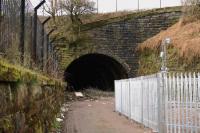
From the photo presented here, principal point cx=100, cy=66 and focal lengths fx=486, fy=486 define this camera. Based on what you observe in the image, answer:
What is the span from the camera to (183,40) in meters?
32.9

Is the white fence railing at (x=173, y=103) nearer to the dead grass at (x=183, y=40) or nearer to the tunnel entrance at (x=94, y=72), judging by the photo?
the dead grass at (x=183, y=40)

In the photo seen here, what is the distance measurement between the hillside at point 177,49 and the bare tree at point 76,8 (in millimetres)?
6930

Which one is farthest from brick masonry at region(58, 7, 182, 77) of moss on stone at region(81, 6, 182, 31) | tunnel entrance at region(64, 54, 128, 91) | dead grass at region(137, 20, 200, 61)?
dead grass at region(137, 20, 200, 61)

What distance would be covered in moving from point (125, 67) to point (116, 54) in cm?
128

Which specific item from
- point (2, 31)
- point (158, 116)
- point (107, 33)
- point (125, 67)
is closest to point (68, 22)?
point (107, 33)

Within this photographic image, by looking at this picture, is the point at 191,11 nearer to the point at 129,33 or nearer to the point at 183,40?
the point at 183,40

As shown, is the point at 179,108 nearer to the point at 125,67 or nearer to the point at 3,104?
the point at 3,104

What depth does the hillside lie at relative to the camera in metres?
30.8

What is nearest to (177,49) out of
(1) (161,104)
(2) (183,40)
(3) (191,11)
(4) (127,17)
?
(2) (183,40)

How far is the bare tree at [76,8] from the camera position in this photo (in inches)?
1674

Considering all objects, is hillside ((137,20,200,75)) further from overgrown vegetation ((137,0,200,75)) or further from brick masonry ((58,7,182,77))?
brick masonry ((58,7,182,77))

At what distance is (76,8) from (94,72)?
8301 millimetres

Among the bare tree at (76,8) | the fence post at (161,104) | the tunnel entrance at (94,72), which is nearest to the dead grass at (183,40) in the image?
the tunnel entrance at (94,72)

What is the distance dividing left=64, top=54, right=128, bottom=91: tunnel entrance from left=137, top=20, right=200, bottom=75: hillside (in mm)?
2796
